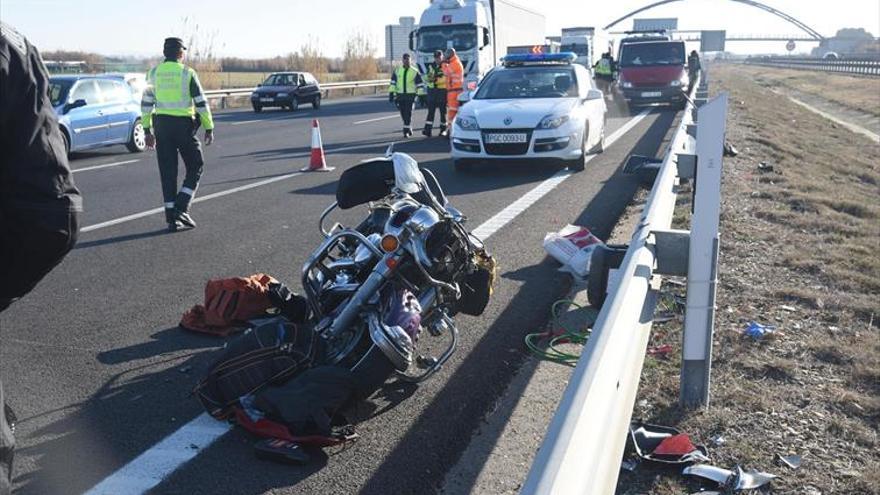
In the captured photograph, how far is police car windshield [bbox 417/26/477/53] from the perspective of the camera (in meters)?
28.7

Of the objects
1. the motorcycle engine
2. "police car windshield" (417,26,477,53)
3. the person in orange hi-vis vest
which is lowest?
the motorcycle engine

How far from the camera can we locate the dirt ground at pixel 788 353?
11.6 feet

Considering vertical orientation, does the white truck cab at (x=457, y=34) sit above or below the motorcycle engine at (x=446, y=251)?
above

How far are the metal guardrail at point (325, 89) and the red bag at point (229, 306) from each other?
97.1 ft

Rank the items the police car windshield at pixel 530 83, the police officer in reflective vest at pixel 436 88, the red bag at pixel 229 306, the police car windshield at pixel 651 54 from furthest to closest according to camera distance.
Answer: the police car windshield at pixel 651 54 → the police officer in reflective vest at pixel 436 88 → the police car windshield at pixel 530 83 → the red bag at pixel 229 306

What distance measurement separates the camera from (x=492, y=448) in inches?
155

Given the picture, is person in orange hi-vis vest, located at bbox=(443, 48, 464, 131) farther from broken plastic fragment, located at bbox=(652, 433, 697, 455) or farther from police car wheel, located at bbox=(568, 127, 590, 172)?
broken plastic fragment, located at bbox=(652, 433, 697, 455)

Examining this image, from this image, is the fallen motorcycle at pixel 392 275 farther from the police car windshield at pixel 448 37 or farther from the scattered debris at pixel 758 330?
the police car windshield at pixel 448 37

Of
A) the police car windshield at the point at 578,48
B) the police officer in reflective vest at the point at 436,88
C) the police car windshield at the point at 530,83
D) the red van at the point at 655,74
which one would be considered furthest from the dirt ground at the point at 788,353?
the police car windshield at the point at 578,48

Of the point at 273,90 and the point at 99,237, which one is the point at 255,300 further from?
the point at 273,90

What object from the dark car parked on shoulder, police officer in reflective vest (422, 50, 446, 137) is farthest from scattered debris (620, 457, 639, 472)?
the dark car parked on shoulder

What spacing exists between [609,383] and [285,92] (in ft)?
106

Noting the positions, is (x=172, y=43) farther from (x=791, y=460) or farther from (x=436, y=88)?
(x=436, y=88)

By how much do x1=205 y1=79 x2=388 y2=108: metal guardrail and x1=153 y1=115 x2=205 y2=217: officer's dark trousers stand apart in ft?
83.7
